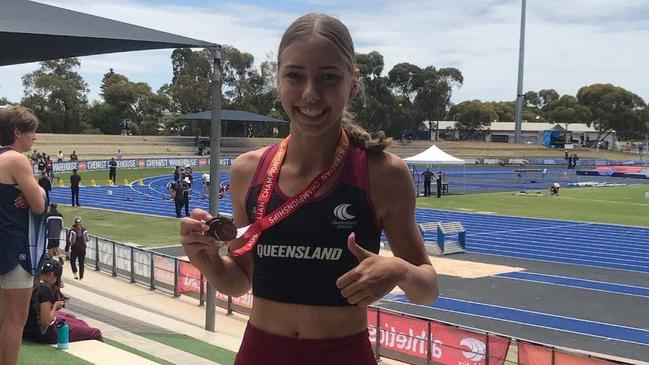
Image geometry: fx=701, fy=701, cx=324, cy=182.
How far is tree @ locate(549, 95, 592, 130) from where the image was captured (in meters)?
A: 102

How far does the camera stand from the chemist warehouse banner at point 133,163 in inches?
1705

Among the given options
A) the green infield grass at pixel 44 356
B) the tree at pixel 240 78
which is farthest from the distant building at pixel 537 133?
the green infield grass at pixel 44 356

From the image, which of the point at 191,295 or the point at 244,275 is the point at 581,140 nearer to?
the point at 191,295

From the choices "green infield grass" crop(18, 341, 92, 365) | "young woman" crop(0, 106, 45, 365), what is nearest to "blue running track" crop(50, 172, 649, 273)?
"green infield grass" crop(18, 341, 92, 365)

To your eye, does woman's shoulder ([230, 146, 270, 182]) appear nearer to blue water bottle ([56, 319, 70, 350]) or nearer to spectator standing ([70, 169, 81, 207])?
blue water bottle ([56, 319, 70, 350])

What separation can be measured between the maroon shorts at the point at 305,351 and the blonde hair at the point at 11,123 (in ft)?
7.85

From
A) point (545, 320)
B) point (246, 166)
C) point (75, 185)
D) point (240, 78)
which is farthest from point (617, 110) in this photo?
point (246, 166)

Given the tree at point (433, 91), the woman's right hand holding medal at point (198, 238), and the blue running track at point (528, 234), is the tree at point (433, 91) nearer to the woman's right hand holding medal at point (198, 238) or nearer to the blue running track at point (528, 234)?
the blue running track at point (528, 234)

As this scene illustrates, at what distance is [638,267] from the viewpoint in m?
17.6

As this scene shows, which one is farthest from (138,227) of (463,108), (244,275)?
(463,108)

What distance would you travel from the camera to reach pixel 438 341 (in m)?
8.80

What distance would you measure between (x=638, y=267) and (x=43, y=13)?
16123mm

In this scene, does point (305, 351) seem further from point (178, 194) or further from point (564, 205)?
point (564, 205)

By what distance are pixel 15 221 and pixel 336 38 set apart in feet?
8.44
